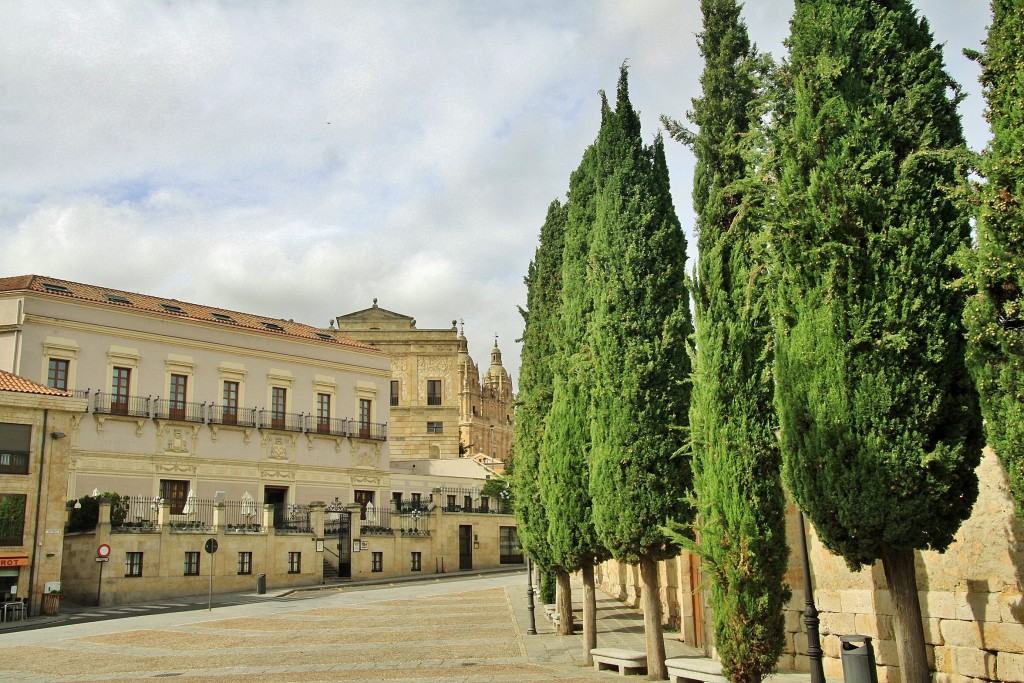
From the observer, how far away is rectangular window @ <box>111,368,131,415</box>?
35.5 m

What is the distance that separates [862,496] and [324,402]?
36.8 meters

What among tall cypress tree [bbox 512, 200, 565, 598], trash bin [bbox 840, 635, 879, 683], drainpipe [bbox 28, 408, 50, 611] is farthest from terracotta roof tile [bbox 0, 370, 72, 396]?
trash bin [bbox 840, 635, 879, 683]

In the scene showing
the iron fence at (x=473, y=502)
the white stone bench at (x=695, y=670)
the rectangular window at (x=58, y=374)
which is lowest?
the white stone bench at (x=695, y=670)

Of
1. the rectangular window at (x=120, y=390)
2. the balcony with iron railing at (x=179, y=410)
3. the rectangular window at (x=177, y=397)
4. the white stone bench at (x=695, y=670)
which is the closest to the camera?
the white stone bench at (x=695, y=670)

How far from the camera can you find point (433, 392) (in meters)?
66.9

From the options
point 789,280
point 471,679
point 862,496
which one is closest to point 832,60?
point 789,280

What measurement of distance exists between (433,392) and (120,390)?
3255 cm

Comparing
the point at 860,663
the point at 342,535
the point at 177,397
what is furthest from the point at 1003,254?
the point at 177,397

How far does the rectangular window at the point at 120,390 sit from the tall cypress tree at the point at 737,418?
30198 millimetres

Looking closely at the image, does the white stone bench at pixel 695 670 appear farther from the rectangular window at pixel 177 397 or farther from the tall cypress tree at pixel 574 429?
the rectangular window at pixel 177 397

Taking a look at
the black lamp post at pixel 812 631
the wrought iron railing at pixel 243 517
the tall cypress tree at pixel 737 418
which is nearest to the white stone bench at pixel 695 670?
the tall cypress tree at pixel 737 418

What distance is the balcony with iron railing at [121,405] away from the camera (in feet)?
115

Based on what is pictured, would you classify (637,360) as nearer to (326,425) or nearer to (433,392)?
(326,425)

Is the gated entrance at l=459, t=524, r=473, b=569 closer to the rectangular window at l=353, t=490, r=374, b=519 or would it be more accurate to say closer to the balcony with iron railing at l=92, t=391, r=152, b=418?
the rectangular window at l=353, t=490, r=374, b=519
